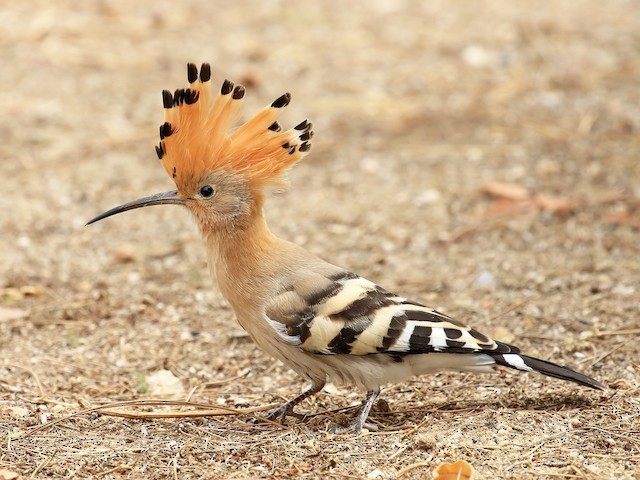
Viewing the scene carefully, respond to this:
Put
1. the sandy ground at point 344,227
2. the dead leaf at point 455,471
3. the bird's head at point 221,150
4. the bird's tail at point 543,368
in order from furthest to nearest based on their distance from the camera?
1. the bird's head at point 221,150
2. the bird's tail at point 543,368
3. the sandy ground at point 344,227
4. the dead leaf at point 455,471

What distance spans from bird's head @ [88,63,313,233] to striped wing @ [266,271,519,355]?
1.53 feet

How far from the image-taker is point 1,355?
173 inches

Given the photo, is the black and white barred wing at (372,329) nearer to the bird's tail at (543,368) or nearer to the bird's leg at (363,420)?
the bird's tail at (543,368)

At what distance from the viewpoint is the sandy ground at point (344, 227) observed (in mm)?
3436

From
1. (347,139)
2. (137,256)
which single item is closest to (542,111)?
(347,139)

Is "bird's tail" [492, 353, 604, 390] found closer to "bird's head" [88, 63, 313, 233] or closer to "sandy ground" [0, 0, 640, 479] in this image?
"sandy ground" [0, 0, 640, 479]

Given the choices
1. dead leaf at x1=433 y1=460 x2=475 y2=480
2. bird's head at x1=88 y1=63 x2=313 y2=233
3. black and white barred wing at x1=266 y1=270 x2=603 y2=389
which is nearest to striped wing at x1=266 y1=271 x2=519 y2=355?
black and white barred wing at x1=266 y1=270 x2=603 y2=389

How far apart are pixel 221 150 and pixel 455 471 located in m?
1.61

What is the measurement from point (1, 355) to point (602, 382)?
271 centimetres

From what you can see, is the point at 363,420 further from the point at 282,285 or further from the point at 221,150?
the point at 221,150

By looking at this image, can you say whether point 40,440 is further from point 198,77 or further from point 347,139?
point 347,139

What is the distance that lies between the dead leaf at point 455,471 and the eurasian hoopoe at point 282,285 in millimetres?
558

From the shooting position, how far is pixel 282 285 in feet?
12.3

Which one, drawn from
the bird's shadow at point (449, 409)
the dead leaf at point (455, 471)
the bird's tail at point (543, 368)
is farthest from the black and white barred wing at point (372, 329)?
the dead leaf at point (455, 471)
